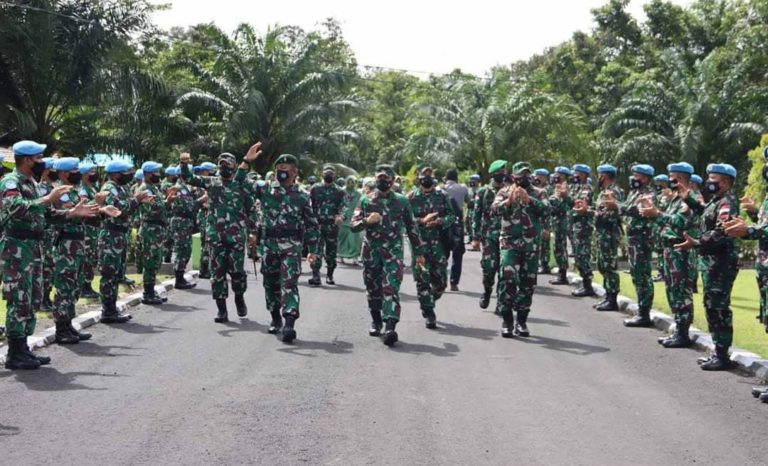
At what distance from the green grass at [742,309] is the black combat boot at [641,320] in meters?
0.63

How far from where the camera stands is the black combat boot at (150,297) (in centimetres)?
1437

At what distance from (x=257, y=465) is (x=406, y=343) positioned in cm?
502

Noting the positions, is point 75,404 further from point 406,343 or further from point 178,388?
point 406,343

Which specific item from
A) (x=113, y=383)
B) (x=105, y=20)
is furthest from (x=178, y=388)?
(x=105, y=20)

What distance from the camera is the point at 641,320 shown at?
1256 cm

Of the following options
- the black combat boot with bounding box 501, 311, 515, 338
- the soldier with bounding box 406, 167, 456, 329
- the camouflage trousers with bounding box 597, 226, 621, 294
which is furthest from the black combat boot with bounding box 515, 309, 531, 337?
the camouflage trousers with bounding box 597, 226, 621, 294

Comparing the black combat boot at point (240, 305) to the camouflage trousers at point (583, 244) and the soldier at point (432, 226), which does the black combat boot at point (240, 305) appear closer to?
the soldier at point (432, 226)

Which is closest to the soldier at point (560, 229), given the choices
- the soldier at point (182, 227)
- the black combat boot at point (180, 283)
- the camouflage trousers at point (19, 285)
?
the soldier at point (182, 227)

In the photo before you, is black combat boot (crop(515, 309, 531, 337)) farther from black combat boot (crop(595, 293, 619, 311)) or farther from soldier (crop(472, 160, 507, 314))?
black combat boot (crop(595, 293, 619, 311))

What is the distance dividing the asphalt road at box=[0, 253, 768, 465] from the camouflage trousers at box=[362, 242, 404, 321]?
46cm

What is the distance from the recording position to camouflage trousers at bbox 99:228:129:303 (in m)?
12.5

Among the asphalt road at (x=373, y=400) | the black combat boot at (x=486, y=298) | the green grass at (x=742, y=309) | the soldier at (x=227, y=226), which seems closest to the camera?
the asphalt road at (x=373, y=400)

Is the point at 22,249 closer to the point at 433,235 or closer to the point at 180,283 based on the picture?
the point at 433,235

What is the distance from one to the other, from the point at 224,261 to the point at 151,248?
2768 millimetres
